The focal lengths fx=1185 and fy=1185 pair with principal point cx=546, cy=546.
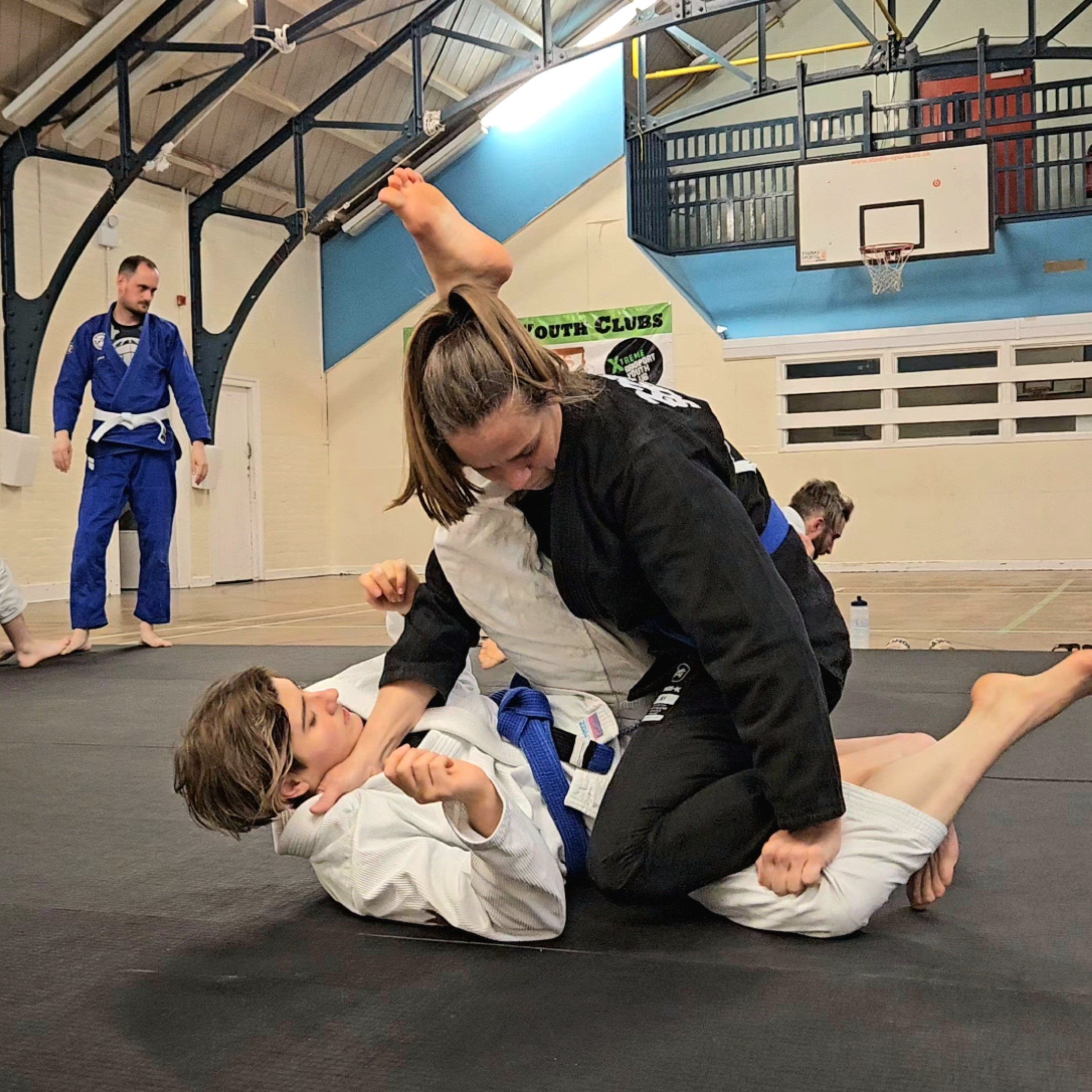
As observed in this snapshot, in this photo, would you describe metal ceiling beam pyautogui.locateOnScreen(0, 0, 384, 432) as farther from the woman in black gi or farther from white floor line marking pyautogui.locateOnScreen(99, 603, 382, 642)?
the woman in black gi

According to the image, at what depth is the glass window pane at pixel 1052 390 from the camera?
24.9ft

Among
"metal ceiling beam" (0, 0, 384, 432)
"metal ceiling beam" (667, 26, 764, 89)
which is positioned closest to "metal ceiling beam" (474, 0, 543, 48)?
"metal ceiling beam" (667, 26, 764, 89)

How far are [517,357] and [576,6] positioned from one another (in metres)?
7.94

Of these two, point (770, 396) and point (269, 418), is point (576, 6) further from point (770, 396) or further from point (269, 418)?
point (269, 418)

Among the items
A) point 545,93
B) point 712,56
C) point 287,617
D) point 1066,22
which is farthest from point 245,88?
point 1066,22

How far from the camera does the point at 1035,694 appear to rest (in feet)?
4.45

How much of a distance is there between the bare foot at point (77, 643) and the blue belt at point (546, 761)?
9.06 feet

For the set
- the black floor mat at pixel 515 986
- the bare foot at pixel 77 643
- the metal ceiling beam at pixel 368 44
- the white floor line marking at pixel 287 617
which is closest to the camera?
the black floor mat at pixel 515 986

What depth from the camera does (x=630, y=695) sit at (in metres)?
1.43

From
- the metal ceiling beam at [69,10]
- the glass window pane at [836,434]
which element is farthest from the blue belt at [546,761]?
the glass window pane at [836,434]

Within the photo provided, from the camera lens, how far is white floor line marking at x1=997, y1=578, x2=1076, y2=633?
4.15 m

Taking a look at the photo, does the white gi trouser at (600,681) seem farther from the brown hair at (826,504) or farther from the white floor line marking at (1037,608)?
the white floor line marking at (1037,608)

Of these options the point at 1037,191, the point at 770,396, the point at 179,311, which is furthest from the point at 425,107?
the point at 1037,191

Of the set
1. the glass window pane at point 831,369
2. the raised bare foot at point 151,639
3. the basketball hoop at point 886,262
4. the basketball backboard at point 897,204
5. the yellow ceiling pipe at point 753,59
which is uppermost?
the yellow ceiling pipe at point 753,59
